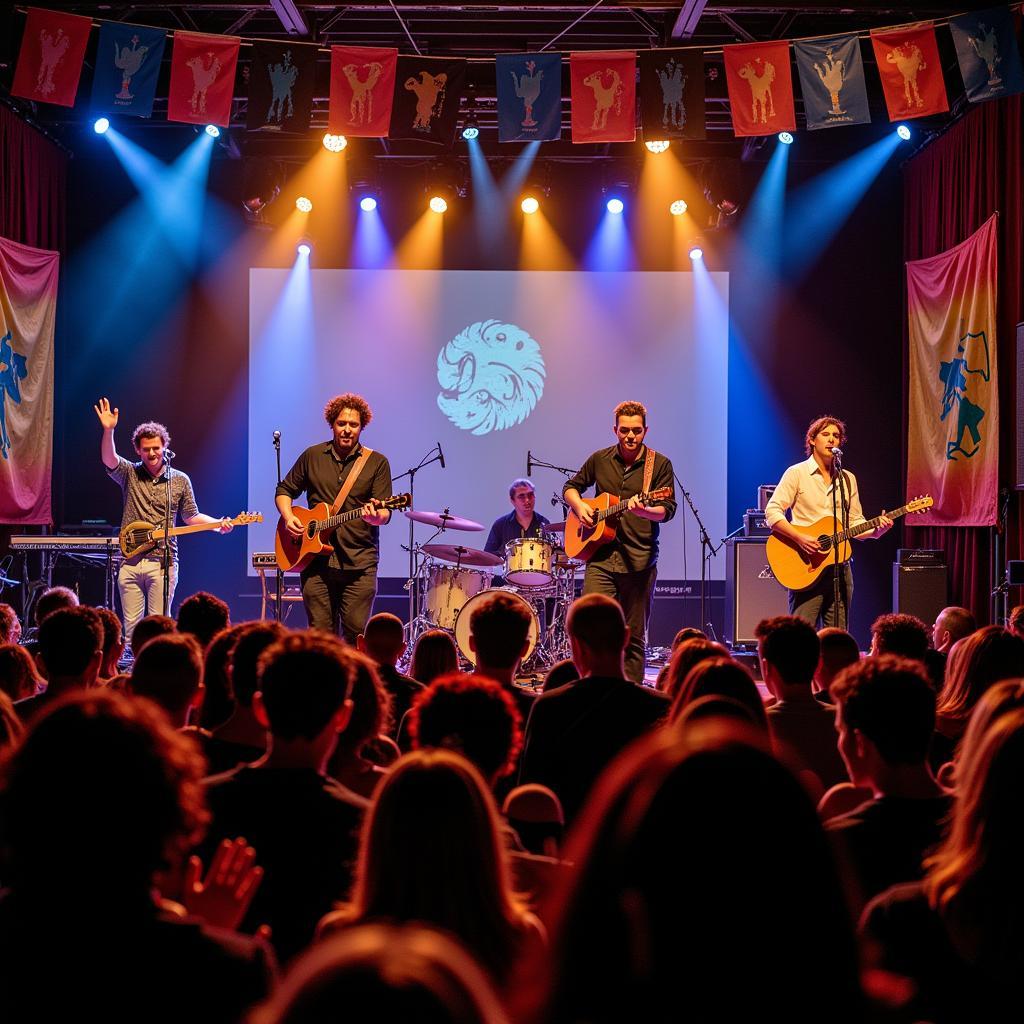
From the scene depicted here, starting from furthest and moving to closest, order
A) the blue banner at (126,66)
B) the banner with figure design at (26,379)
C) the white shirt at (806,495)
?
the banner with figure design at (26,379) < the blue banner at (126,66) < the white shirt at (806,495)

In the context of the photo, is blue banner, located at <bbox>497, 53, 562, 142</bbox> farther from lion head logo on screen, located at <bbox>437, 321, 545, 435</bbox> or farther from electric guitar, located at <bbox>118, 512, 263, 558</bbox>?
electric guitar, located at <bbox>118, 512, 263, 558</bbox>

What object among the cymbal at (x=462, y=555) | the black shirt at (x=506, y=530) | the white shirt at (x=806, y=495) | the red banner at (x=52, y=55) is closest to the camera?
the white shirt at (x=806, y=495)

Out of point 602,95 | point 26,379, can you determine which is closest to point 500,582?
point 602,95

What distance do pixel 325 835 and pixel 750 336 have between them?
11.9 metres

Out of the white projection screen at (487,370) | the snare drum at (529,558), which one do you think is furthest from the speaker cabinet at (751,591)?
the snare drum at (529,558)

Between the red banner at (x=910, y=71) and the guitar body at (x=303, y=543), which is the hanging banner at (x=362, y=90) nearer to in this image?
the guitar body at (x=303, y=543)

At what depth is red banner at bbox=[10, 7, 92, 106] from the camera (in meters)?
9.23

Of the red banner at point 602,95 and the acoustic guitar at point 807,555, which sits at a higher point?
the red banner at point 602,95

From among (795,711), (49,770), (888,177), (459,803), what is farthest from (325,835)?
(888,177)

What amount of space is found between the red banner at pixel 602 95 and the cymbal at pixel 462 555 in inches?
152

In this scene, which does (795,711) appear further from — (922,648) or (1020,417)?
(1020,417)

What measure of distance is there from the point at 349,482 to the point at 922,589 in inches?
237

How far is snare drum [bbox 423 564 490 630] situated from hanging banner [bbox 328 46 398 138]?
159 inches

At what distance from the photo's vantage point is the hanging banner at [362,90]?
982cm
